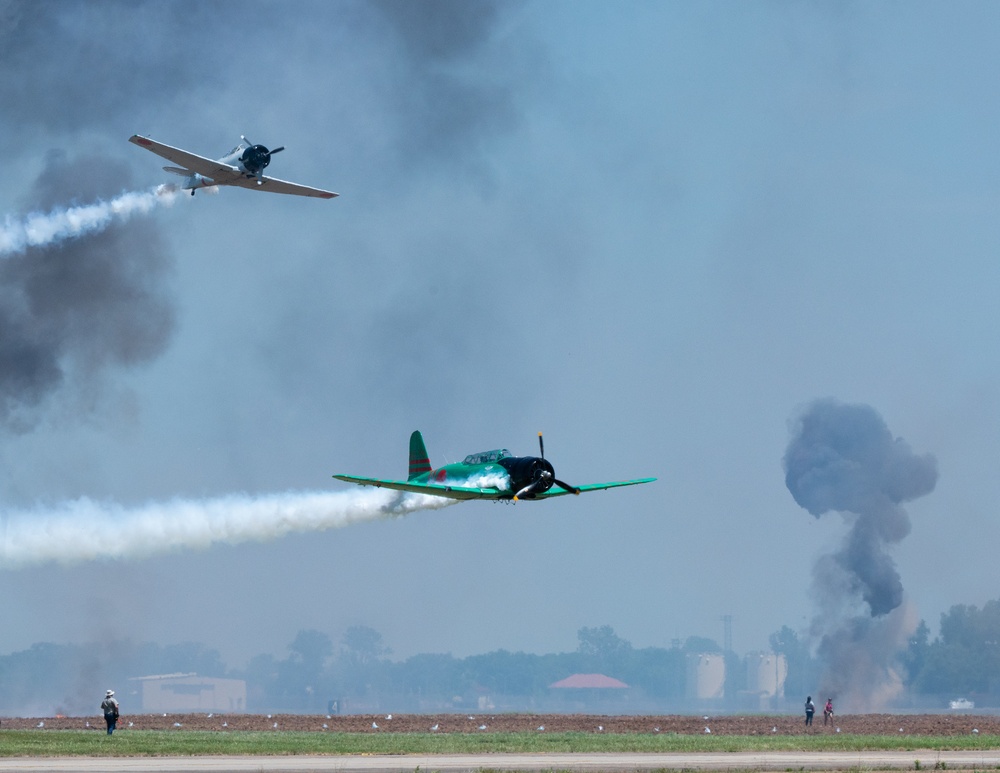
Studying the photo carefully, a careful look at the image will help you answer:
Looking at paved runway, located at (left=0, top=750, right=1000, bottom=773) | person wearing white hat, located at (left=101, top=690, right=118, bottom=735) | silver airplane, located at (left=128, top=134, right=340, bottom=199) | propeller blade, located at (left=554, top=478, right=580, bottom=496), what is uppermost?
silver airplane, located at (left=128, top=134, right=340, bottom=199)

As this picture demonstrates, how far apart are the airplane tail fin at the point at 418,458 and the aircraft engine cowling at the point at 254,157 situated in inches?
800

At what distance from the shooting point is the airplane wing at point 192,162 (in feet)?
279

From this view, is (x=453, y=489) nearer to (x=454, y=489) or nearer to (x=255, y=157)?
(x=454, y=489)

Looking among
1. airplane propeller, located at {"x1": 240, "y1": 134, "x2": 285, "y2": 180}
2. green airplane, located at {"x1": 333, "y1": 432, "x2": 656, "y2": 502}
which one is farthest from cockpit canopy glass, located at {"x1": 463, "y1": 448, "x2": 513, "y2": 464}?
airplane propeller, located at {"x1": 240, "y1": 134, "x2": 285, "y2": 180}

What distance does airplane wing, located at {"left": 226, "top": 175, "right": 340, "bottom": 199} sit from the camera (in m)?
87.5

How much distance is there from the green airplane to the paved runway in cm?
2415

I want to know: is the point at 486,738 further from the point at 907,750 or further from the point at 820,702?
the point at 820,702

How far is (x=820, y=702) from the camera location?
453 feet

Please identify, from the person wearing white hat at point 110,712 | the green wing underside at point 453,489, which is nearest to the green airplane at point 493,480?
the green wing underside at point 453,489

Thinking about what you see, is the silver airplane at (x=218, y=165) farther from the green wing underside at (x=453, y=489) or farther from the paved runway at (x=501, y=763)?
the paved runway at (x=501, y=763)

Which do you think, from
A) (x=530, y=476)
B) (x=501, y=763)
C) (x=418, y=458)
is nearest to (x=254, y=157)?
(x=418, y=458)

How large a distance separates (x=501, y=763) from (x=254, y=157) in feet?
160

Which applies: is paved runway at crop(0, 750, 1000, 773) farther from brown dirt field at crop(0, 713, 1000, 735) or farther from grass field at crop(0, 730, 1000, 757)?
brown dirt field at crop(0, 713, 1000, 735)

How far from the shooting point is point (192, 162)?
85.3m
